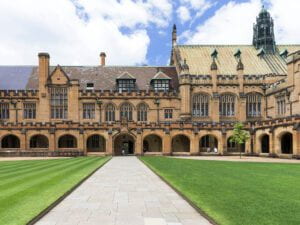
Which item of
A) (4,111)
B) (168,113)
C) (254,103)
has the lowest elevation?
(168,113)

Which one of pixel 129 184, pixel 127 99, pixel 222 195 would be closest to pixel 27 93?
pixel 127 99

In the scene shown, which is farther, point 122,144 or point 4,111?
point 4,111

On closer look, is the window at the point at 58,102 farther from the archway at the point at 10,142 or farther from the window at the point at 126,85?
the window at the point at 126,85

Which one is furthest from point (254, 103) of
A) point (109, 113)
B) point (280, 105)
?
point (109, 113)

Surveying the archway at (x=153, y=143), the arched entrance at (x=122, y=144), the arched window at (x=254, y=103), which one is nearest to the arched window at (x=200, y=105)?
the arched window at (x=254, y=103)

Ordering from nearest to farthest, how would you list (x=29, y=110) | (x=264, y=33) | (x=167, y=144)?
(x=167, y=144) → (x=29, y=110) → (x=264, y=33)

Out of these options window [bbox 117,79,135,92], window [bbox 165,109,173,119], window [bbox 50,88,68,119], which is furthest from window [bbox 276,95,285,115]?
window [bbox 50,88,68,119]

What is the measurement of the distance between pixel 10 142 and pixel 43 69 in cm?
1198

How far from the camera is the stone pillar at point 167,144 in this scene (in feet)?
155

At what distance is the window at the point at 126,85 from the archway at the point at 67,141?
10.7 m

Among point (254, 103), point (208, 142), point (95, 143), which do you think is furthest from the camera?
point (254, 103)

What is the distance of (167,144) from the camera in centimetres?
4747

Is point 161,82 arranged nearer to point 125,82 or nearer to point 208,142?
point 125,82

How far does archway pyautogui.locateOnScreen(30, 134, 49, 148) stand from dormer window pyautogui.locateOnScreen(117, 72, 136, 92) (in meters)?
13.7
